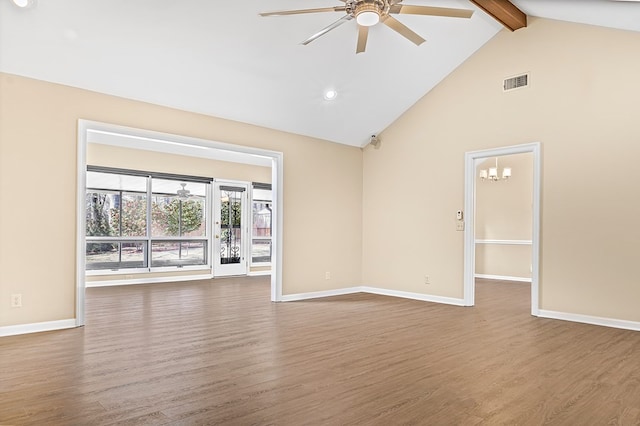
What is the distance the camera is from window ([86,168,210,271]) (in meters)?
8.02

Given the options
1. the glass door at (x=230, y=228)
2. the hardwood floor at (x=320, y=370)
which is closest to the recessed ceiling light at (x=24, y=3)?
the hardwood floor at (x=320, y=370)

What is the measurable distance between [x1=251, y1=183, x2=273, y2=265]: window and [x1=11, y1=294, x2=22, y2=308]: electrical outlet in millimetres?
5859

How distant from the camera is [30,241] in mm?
4281

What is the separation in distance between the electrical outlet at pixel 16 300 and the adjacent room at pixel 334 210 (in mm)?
27

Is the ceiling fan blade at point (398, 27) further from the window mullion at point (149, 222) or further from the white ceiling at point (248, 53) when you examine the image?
the window mullion at point (149, 222)

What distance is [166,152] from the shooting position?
8688 mm

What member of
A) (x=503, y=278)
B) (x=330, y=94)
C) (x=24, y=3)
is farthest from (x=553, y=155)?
(x=24, y=3)

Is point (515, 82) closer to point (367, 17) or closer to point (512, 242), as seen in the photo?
point (367, 17)

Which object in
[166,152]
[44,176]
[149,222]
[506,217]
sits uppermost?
[166,152]

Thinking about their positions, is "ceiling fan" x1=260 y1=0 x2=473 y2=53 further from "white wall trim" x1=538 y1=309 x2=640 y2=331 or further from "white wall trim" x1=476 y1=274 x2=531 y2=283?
"white wall trim" x1=476 y1=274 x2=531 y2=283

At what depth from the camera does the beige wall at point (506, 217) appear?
8742mm

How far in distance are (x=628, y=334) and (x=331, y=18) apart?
178 inches

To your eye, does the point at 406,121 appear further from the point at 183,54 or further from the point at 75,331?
the point at 75,331

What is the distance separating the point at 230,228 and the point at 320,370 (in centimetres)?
682
